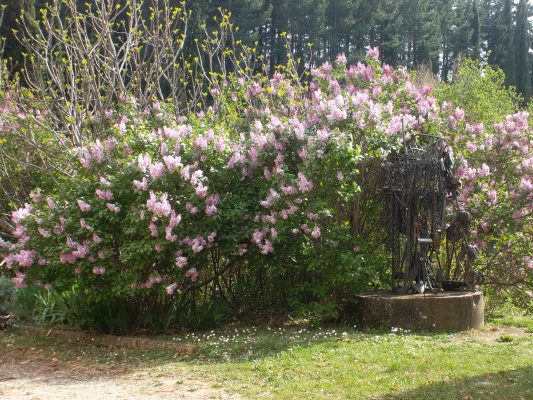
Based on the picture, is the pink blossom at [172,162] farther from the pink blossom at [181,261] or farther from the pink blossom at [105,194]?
the pink blossom at [181,261]

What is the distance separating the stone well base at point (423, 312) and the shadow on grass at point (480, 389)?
6.79ft

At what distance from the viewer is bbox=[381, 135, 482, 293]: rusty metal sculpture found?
8.14 meters

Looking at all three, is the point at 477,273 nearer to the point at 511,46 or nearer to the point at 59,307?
the point at 59,307

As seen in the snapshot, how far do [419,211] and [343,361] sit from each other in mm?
2625

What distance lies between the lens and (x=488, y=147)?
957 centimetres

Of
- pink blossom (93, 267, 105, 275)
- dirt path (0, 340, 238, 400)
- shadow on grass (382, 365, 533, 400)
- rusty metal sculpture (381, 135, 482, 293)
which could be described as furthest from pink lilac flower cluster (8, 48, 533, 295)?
shadow on grass (382, 365, 533, 400)

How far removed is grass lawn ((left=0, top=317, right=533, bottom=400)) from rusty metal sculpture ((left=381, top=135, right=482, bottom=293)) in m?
0.95

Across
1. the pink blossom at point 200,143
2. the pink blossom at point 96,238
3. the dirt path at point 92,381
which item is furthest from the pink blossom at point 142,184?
the dirt path at point 92,381

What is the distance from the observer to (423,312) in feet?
25.6

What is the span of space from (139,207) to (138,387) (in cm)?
229

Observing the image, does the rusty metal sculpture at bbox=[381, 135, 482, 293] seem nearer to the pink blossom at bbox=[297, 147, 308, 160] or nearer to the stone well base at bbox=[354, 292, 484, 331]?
the stone well base at bbox=[354, 292, 484, 331]

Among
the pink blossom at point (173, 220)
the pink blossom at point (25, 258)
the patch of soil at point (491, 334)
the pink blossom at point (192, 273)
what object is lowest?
the patch of soil at point (491, 334)

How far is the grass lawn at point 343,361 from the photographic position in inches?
211

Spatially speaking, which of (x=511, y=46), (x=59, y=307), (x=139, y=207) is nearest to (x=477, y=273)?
(x=139, y=207)
